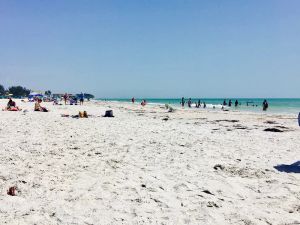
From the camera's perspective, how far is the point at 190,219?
4297 mm

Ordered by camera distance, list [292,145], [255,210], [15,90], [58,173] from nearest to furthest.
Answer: [255,210] < [58,173] < [292,145] < [15,90]

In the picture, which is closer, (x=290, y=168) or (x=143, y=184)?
(x=143, y=184)

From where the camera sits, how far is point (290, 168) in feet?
23.6

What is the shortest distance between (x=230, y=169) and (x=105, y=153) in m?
3.13

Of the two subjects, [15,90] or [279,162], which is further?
[15,90]

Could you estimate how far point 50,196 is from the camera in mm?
4957

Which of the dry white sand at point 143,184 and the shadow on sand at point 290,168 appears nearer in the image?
the dry white sand at point 143,184

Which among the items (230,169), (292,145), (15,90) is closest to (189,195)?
(230,169)

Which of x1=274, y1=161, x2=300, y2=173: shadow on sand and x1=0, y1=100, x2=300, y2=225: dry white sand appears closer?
x1=0, y1=100, x2=300, y2=225: dry white sand

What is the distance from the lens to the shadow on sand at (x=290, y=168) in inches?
276

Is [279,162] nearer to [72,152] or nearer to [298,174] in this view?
[298,174]

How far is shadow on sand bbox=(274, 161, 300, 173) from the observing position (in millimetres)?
7005

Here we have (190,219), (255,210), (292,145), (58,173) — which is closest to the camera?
(190,219)

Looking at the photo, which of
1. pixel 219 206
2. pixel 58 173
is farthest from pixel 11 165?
pixel 219 206
